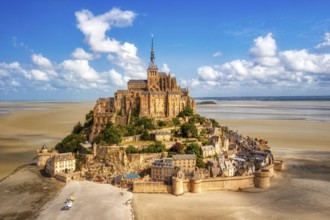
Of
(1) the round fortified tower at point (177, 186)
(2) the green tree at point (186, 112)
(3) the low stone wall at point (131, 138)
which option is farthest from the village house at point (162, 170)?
(2) the green tree at point (186, 112)

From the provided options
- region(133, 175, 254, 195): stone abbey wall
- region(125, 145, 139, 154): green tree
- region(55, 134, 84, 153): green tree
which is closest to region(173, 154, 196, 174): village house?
region(133, 175, 254, 195): stone abbey wall

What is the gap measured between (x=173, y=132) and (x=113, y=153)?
11707 millimetres

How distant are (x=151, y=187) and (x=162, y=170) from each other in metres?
2.99

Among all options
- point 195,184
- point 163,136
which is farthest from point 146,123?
point 195,184

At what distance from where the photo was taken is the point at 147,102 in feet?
184

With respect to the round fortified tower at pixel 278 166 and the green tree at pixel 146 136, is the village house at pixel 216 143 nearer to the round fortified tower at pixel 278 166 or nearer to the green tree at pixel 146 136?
the round fortified tower at pixel 278 166

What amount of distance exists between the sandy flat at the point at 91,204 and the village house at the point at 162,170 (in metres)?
4.47

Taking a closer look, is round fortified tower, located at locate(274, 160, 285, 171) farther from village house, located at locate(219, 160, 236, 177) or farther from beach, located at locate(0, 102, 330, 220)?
village house, located at locate(219, 160, 236, 177)

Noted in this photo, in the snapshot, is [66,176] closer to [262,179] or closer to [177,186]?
[177,186]

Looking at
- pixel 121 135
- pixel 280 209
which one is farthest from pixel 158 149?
pixel 280 209

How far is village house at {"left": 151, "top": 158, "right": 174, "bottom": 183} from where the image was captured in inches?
1469

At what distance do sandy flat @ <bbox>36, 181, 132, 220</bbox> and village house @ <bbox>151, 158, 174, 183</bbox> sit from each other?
4.47m

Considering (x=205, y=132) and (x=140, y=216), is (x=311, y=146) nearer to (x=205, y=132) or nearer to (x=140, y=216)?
(x=205, y=132)

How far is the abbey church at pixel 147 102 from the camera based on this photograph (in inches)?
2160
